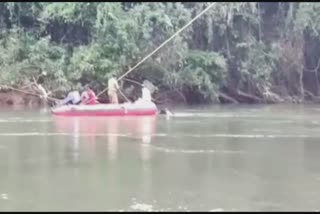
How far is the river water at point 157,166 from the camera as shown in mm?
9047

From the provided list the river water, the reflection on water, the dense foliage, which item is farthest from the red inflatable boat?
the dense foliage

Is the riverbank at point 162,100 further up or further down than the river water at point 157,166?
further down

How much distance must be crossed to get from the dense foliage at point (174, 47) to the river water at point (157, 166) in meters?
8.20

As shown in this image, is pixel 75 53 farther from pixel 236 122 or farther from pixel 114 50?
pixel 236 122

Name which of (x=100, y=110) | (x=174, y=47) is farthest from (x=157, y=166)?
(x=174, y=47)

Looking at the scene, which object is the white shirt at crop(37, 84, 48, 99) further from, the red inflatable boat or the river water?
the river water

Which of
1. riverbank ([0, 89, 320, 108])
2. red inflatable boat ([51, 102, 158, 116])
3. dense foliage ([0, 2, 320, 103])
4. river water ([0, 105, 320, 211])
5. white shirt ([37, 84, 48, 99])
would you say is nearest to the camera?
river water ([0, 105, 320, 211])

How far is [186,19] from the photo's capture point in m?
30.2

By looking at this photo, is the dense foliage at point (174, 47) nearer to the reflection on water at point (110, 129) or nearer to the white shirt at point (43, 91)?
the white shirt at point (43, 91)

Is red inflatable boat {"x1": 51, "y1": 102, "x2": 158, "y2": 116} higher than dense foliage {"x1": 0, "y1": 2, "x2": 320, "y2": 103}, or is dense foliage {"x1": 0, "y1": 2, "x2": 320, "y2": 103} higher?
dense foliage {"x1": 0, "y1": 2, "x2": 320, "y2": 103}

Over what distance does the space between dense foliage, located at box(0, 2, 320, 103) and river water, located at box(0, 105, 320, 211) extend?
8.20m

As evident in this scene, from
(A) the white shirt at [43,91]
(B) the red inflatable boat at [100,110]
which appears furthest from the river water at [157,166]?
(A) the white shirt at [43,91]

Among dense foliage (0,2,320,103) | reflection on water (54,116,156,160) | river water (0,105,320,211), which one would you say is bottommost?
reflection on water (54,116,156,160)

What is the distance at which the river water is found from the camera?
9047 mm
